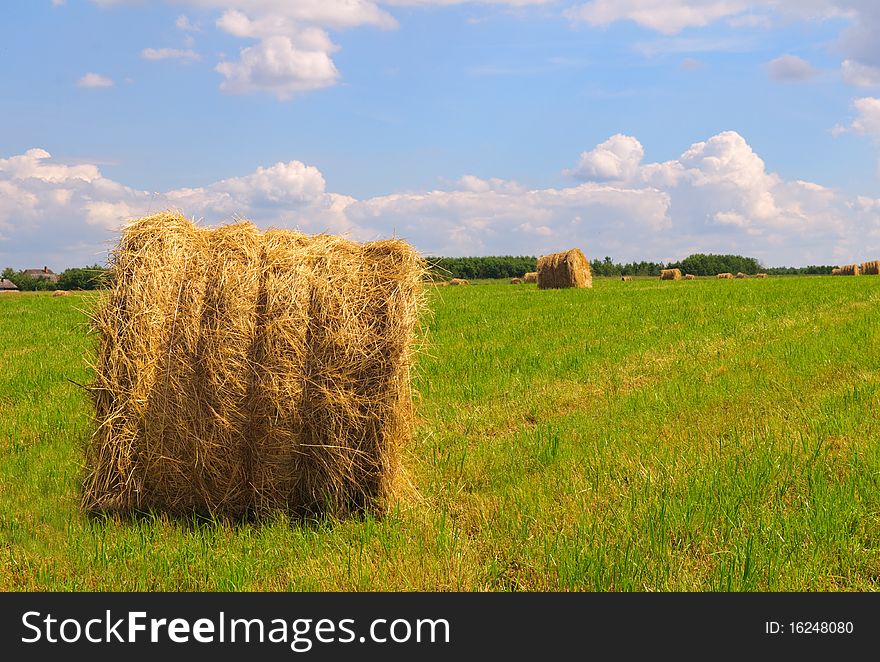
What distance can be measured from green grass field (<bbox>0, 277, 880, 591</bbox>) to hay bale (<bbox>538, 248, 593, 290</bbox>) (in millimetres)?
19779

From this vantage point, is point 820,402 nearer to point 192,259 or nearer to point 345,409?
point 345,409

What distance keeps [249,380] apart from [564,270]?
89.0 ft

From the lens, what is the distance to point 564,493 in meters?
6.38

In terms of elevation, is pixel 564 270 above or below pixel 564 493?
above

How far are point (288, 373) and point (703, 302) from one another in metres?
17.0

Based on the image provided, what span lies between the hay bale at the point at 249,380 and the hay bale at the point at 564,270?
85.9ft

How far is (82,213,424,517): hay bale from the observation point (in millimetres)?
6219

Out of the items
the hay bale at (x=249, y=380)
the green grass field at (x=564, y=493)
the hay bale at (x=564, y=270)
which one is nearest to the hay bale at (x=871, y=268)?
the hay bale at (x=564, y=270)

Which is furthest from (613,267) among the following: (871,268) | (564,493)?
(564,493)

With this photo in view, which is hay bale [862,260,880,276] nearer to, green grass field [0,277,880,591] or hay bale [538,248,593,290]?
hay bale [538,248,593,290]

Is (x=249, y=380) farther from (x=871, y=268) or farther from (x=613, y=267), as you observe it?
(x=613, y=267)

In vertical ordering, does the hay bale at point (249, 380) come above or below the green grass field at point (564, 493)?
above

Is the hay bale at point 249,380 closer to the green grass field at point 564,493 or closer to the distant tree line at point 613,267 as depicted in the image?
the green grass field at point 564,493

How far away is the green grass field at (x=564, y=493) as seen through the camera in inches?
200
